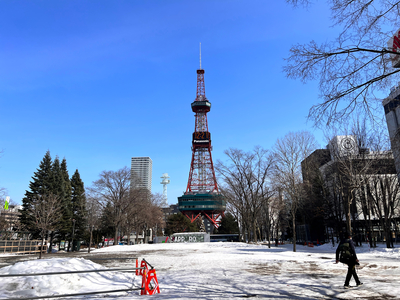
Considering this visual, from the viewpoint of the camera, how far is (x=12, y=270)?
8.89m

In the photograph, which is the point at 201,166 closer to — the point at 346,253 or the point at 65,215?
the point at 65,215

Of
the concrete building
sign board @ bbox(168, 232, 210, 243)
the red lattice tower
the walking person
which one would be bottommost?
sign board @ bbox(168, 232, 210, 243)

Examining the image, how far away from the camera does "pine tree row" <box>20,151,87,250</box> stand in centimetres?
3847

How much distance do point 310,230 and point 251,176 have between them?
15794 mm

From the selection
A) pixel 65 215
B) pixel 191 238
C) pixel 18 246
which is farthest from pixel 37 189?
pixel 191 238

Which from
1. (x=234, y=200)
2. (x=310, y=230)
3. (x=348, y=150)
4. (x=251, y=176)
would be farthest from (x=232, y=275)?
(x=310, y=230)

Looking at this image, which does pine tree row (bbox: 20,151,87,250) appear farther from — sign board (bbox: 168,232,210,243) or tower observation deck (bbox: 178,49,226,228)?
tower observation deck (bbox: 178,49,226,228)

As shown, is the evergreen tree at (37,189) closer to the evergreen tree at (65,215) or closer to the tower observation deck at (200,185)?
the evergreen tree at (65,215)

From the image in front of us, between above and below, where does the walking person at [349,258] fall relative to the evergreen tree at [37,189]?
below

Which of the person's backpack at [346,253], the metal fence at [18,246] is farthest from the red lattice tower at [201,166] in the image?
the person's backpack at [346,253]

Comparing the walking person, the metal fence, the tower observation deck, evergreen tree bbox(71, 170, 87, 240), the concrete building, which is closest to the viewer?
the walking person

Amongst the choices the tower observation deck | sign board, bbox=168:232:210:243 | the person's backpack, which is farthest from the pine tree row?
the tower observation deck

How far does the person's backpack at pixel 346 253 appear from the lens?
7.69 meters

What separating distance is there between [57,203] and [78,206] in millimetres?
13278
